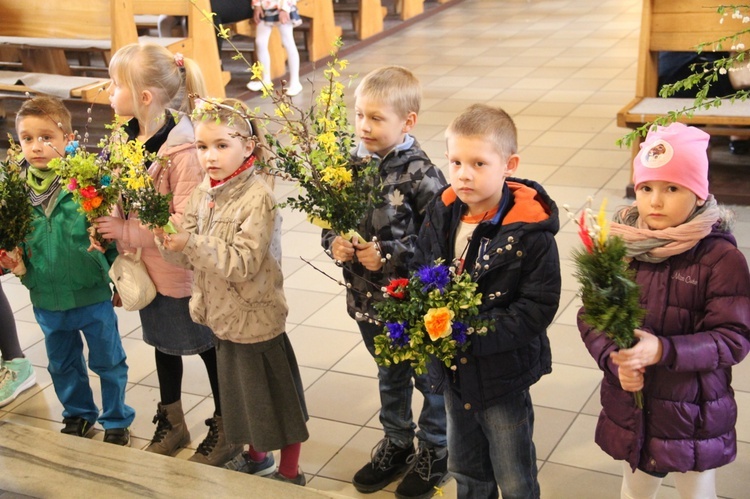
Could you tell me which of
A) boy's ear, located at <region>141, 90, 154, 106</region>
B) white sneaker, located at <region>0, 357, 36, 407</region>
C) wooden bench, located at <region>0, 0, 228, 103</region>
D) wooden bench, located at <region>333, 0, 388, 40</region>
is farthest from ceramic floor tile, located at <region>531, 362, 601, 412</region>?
wooden bench, located at <region>333, 0, 388, 40</region>

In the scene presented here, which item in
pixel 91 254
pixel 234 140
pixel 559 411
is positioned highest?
pixel 234 140

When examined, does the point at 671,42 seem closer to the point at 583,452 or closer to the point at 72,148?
the point at 583,452

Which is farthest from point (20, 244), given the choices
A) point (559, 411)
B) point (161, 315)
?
point (559, 411)

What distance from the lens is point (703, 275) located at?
2113 mm

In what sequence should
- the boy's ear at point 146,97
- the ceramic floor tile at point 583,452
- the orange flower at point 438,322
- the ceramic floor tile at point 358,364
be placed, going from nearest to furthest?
the orange flower at point 438,322 < the ceramic floor tile at point 583,452 < the boy's ear at point 146,97 < the ceramic floor tile at point 358,364

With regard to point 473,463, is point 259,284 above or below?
above

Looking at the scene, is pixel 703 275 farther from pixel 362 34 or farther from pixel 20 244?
pixel 362 34

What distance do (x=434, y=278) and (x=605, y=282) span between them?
1.29 feet

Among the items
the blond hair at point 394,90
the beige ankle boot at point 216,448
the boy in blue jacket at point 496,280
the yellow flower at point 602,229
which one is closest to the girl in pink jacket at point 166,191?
the beige ankle boot at point 216,448

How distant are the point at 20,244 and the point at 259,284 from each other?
3.09 feet

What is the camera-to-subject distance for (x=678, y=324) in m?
2.15

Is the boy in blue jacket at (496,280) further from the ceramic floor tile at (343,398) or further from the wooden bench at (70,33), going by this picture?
the wooden bench at (70,33)

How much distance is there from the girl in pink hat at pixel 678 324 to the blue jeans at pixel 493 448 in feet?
0.70

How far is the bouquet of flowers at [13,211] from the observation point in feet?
9.84
